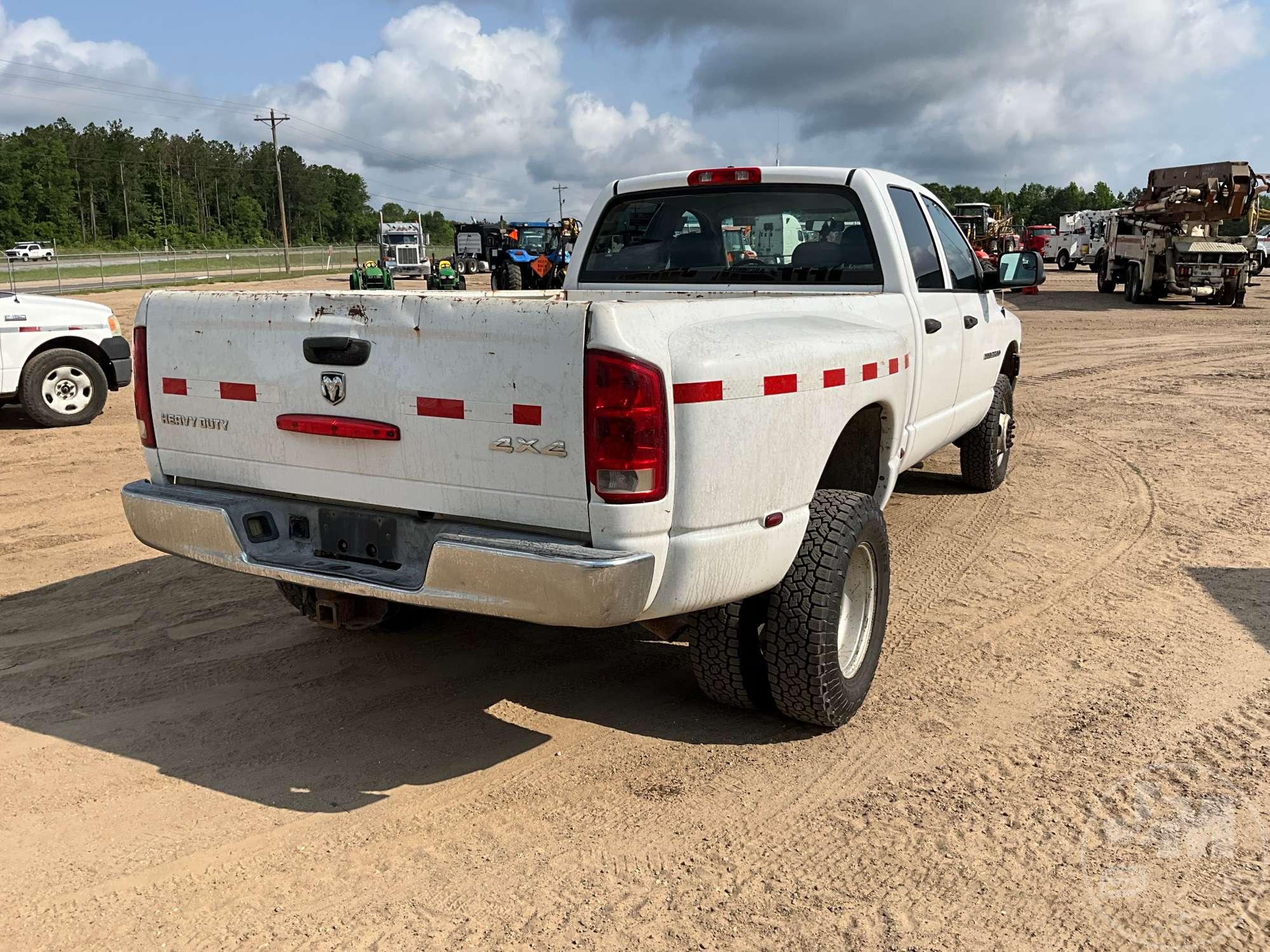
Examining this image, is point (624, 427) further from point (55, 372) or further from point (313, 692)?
point (55, 372)

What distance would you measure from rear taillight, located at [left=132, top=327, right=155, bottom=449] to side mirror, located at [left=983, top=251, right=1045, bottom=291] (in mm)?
4323

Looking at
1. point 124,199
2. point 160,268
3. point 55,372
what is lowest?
point 55,372

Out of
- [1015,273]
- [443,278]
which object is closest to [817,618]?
[1015,273]

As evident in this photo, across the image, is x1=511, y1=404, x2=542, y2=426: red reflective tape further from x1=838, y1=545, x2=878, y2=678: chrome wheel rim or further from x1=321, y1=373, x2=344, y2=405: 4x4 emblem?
x1=838, y1=545, x2=878, y2=678: chrome wheel rim

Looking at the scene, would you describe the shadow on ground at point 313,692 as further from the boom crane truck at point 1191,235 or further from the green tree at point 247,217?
the green tree at point 247,217

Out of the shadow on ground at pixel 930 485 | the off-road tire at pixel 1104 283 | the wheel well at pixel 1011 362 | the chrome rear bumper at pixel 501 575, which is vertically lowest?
the shadow on ground at pixel 930 485

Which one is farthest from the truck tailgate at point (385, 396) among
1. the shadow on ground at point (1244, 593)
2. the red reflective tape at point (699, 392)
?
the shadow on ground at point (1244, 593)

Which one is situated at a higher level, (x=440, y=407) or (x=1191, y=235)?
(x=1191, y=235)

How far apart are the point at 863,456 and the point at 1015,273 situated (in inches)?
87.9

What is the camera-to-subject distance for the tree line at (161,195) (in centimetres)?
9762

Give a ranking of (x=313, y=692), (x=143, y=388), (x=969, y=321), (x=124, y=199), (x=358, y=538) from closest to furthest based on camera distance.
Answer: (x=358, y=538), (x=143, y=388), (x=313, y=692), (x=969, y=321), (x=124, y=199)

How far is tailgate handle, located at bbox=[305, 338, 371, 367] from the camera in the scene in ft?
10.6

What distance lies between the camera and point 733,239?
17.5ft

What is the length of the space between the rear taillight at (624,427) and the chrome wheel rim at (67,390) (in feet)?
29.6
